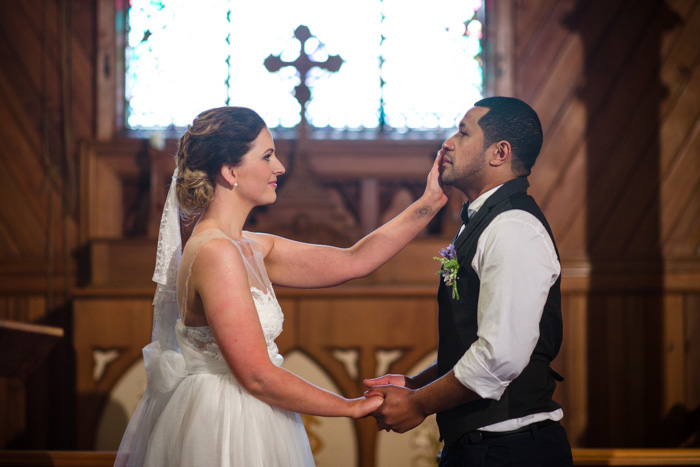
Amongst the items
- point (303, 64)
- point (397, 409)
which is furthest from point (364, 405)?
point (303, 64)

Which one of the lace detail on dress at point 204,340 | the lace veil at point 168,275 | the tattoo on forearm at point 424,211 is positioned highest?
the tattoo on forearm at point 424,211

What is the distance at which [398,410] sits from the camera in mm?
2141

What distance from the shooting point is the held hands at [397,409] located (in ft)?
6.88

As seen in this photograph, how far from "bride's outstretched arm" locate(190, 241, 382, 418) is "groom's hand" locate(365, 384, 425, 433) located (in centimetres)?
15

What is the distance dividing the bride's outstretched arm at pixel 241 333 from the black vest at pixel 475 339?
38cm

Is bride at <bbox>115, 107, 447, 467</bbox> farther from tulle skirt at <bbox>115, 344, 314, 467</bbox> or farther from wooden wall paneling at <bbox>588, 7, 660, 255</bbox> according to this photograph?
wooden wall paneling at <bbox>588, 7, 660, 255</bbox>

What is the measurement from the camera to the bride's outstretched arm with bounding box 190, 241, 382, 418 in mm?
1983

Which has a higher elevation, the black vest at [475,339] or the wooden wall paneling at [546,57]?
the wooden wall paneling at [546,57]

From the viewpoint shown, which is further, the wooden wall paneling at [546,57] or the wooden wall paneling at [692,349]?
the wooden wall paneling at [546,57]

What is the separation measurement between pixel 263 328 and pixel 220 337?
0.20 m

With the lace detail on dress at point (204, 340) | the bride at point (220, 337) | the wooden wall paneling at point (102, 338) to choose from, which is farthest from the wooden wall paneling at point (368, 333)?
the lace detail on dress at point (204, 340)

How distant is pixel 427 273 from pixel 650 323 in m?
1.46

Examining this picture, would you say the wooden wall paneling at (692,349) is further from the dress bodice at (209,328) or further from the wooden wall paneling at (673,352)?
the dress bodice at (209,328)

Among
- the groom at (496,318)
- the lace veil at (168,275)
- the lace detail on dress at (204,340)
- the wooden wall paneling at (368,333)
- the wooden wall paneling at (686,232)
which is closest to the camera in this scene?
the groom at (496,318)
